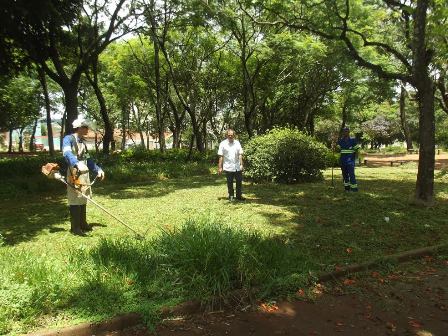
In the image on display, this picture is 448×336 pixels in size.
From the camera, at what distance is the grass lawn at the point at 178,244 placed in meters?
4.22

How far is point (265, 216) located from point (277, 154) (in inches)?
217

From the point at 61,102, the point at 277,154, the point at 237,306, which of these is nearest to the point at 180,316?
the point at 237,306

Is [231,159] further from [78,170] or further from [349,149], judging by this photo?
[78,170]

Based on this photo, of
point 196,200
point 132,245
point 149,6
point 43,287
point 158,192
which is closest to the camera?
point 43,287

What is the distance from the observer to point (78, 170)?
6.86m

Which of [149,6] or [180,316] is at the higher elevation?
[149,6]

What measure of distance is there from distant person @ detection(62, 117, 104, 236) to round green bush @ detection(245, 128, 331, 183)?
7.42 m

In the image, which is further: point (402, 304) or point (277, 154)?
point (277, 154)

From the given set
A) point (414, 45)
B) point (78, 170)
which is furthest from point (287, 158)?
point (78, 170)

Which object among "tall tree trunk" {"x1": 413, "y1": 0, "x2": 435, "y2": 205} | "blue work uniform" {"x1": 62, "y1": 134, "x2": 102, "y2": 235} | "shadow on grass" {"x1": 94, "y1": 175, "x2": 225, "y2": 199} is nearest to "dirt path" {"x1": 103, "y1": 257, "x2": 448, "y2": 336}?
"blue work uniform" {"x1": 62, "y1": 134, "x2": 102, "y2": 235}

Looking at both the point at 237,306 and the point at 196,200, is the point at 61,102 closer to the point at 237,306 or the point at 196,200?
the point at 196,200

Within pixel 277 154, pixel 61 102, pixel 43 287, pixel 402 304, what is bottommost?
pixel 402 304

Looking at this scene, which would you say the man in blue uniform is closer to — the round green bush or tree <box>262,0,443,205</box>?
tree <box>262,0,443,205</box>

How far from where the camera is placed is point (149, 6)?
63.6 feet
